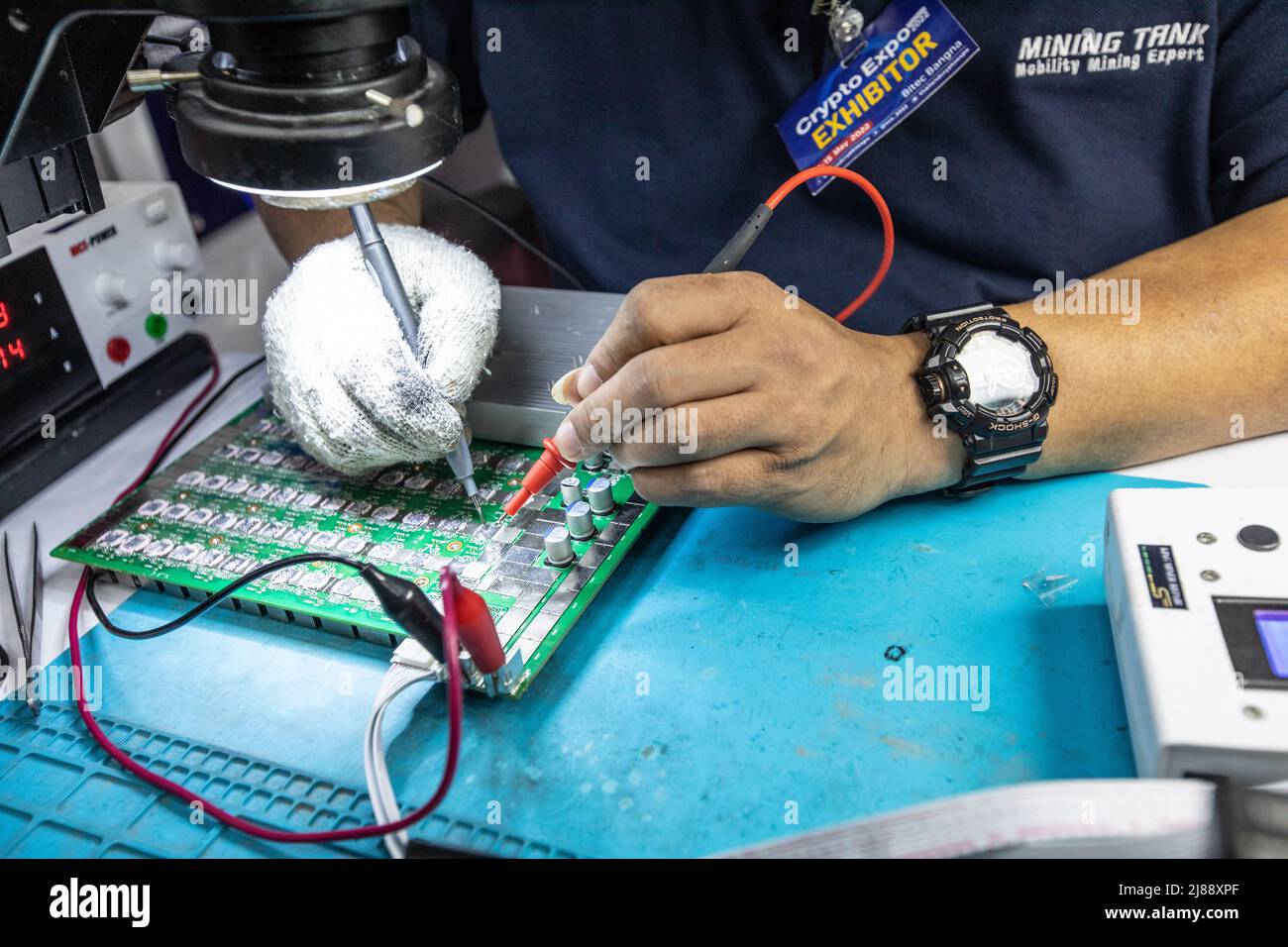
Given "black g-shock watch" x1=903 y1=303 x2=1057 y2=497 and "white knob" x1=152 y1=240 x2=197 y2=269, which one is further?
"white knob" x1=152 y1=240 x2=197 y2=269

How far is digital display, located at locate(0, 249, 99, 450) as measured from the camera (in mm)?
1127

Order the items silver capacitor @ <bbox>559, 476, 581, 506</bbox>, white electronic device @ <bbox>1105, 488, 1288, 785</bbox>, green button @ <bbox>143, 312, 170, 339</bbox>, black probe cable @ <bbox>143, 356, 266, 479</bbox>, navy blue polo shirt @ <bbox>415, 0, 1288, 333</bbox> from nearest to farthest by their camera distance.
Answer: white electronic device @ <bbox>1105, 488, 1288, 785</bbox> < silver capacitor @ <bbox>559, 476, 581, 506</bbox> < navy blue polo shirt @ <bbox>415, 0, 1288, 333</bbox> < black probe cable @ <bbox>143, 356, 266, 479</bbox> < green button @ <bbox>143, 312, 170, 339</bbox>

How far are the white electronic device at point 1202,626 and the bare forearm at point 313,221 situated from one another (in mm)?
1053

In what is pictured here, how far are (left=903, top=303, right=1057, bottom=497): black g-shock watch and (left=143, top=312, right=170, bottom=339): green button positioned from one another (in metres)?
1.03

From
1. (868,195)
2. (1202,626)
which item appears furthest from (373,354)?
(1202,626)

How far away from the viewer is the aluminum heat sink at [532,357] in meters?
1.05

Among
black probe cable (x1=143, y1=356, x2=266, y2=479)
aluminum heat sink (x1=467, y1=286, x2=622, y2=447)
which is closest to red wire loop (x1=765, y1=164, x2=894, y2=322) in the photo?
aluminum heat sink (x1=467, y1=286, x2=622, y2=447)

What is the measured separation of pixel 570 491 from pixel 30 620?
55 cm

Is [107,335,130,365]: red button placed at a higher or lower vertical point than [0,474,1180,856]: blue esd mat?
higher

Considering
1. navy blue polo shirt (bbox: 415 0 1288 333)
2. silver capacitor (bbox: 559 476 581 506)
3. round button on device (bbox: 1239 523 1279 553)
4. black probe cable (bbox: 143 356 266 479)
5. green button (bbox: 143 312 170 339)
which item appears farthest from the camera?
green button (bbox: 143 312 170 339)

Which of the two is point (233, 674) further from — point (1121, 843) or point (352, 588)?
point (1121, 843)

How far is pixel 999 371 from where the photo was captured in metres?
0.96

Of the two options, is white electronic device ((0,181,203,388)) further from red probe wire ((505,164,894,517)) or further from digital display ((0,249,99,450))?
red probe wire ((505,164,894,517))
